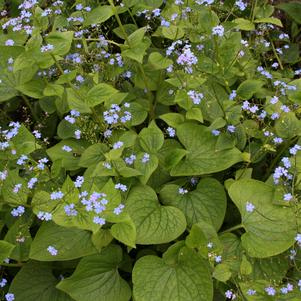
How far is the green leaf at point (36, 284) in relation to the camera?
9.25 feet

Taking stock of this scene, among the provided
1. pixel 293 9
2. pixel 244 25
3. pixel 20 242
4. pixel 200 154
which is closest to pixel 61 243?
pixel 20 242

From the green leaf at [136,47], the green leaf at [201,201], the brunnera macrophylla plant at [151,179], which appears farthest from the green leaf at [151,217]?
the green leaf at [136,47]

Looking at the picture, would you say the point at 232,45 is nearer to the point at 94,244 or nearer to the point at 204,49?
the point at 204,49

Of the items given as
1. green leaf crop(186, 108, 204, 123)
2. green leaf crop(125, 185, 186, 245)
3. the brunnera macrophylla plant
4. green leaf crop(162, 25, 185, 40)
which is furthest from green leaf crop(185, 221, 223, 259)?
green leaf crop(162, 25, 185, 40)

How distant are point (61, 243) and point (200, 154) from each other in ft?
3.31

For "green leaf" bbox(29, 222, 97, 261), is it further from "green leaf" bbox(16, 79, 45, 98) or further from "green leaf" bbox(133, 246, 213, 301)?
"green leaf" bbox(16, 79, 45, 98)

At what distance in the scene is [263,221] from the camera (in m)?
2.74

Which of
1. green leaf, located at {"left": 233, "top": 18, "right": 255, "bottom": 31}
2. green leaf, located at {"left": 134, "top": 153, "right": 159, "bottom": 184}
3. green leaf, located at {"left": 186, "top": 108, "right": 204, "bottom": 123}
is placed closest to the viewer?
green leaf, located at {"left": 134, "top": 153, "right": 159, "bottom": 184}

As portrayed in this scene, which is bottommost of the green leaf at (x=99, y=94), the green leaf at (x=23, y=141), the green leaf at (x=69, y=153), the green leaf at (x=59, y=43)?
the green leaf at (x=69, y=153)

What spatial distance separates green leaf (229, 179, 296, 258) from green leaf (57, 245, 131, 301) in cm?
73

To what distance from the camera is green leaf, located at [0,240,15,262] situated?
2.50 meters

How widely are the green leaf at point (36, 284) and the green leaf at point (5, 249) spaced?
38 centimetres

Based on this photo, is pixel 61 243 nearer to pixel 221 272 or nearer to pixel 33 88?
pixel 221 272

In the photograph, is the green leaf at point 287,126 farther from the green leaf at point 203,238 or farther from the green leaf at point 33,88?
the green leaf at point 33,88
